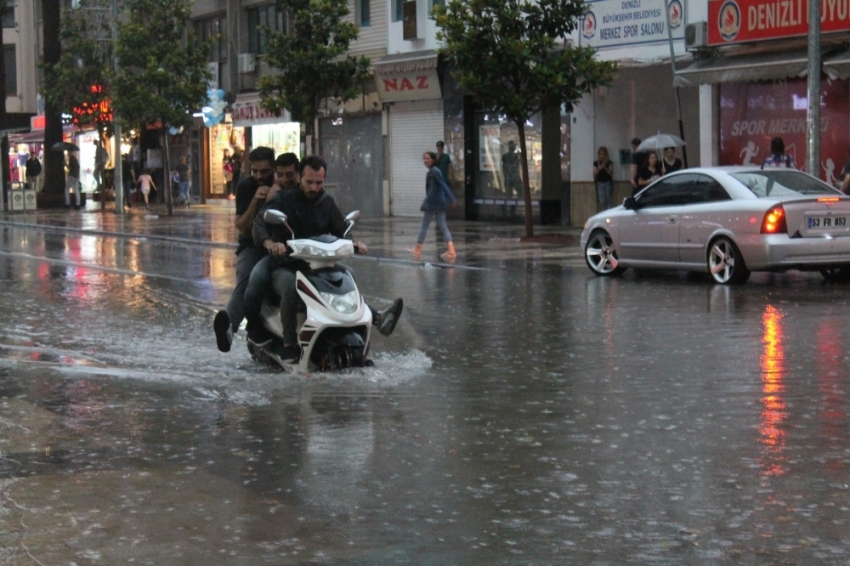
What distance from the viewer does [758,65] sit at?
941 inches

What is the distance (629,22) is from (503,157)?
597 cm

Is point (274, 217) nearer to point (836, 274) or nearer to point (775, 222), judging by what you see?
point (775, 222)

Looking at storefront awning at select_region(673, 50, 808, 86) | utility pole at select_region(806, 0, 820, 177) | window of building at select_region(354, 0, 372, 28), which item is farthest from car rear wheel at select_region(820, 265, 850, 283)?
window of building at select_region(354, 0, 372, 28)

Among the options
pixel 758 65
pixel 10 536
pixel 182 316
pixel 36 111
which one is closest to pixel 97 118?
pixel 36 111

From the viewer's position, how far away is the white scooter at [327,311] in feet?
30.0

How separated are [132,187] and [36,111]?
527 inches

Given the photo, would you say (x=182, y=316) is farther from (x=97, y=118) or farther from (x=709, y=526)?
(x=97, y=118)

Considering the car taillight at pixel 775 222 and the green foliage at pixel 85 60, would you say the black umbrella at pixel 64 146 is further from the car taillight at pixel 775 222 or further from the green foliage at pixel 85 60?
the car taillight at pixel 775 222

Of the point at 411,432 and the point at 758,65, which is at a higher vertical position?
the point at 758,65

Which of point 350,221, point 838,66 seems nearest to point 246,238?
A: point 350,221

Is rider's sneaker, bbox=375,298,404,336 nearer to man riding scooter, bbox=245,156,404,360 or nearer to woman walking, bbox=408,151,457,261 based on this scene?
man riding scooter, bbox=245,156,404,360

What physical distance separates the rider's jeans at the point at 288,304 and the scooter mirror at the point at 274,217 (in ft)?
1.39

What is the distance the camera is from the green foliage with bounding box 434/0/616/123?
24922 mm

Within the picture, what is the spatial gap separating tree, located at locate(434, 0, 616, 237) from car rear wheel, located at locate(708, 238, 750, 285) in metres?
8.60
